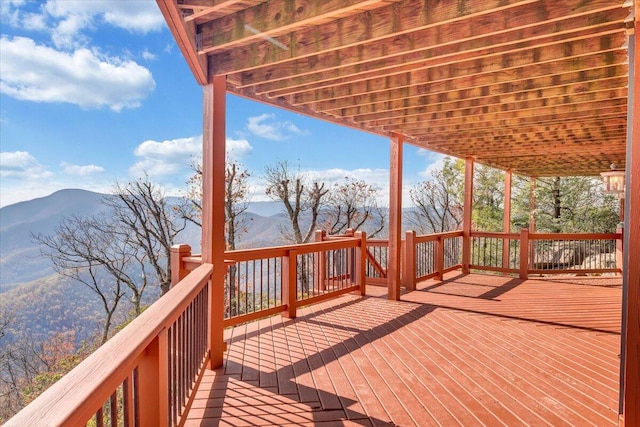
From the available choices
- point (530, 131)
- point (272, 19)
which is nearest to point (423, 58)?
point (272, 19)

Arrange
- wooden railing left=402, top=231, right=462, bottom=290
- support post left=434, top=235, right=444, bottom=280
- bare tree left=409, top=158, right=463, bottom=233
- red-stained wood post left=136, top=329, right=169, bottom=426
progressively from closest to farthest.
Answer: red-stained wood post left=136, top=329, right=169, bottom=426, wooden railing left=402, top=231, right=462, bottom=290, support post left=434, top=235, right=444, bottom=280, bare tree left=409, top=158, right=463, bottom=233

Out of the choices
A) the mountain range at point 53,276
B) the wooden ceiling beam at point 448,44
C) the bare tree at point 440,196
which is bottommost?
the mountain range at point 53,276

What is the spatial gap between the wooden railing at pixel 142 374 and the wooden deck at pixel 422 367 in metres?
0.47

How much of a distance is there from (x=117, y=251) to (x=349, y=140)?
20.1 m

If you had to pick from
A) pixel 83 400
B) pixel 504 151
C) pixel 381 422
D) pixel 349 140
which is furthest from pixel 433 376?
pixel 349 140

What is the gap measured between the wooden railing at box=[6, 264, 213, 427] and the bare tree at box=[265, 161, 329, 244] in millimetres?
13236

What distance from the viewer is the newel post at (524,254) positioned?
25.4ft

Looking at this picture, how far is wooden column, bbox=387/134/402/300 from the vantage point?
5.93 meters

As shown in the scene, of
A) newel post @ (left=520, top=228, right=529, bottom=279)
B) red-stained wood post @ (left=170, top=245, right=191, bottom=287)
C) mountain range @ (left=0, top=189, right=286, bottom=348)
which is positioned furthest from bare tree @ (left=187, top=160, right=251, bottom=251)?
red-stained wood post @ (left=170, top=245, right=191, bottom=287)

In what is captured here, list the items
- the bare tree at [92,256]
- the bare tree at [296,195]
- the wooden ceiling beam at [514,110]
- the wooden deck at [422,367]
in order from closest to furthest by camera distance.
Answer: the wooden deck at [422,367], the wooden ceiling beam at [514,110], the bare tree at [92,256], the bare tree at [296,195]

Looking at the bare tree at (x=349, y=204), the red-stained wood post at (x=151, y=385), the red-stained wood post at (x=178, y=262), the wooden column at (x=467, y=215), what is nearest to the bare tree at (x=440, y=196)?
the bare tree at (x=349, y=204)

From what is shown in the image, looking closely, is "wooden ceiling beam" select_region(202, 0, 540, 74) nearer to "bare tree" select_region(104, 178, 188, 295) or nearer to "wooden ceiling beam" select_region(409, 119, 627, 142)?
"wooden ceiling beam" select_region(409, 119, 627, 142)

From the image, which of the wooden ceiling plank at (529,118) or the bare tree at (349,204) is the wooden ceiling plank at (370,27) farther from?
the bare tree at (349,204)

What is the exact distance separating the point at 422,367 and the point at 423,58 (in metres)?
2.73
